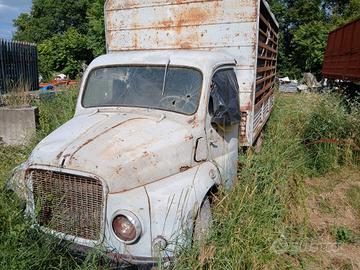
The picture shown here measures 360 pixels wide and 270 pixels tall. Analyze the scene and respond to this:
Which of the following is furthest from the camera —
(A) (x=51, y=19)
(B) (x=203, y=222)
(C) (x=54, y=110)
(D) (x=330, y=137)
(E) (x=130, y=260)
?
(A) (x=51, y=19)

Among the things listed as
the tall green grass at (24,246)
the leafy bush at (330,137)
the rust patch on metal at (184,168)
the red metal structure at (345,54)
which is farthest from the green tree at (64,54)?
the rust patch on metal at (184,168)

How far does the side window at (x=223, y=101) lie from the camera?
364 centimetres

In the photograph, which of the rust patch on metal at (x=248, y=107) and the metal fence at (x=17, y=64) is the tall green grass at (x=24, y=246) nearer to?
the rust patch on metal at (x=248, y=107)

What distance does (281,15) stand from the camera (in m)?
34.7

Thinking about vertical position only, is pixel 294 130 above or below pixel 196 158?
below

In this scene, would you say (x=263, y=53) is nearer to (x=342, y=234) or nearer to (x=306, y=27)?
(x=342, y=234)

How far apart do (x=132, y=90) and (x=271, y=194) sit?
1.94 m

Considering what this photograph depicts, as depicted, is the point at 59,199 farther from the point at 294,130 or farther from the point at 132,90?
the point at 294,130

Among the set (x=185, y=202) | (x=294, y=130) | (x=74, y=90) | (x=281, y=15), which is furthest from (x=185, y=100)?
(x=281, y=15)

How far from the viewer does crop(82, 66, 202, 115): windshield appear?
12.0ft

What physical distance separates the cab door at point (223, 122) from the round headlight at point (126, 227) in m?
1.24

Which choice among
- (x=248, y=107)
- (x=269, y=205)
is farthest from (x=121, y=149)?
(x=248, y=107)

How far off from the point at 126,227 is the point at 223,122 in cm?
161

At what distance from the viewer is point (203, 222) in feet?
10.4
